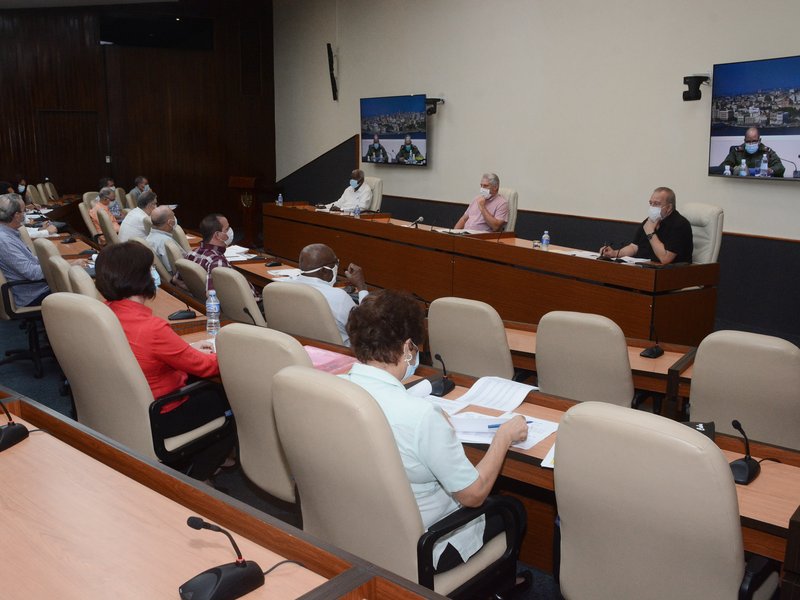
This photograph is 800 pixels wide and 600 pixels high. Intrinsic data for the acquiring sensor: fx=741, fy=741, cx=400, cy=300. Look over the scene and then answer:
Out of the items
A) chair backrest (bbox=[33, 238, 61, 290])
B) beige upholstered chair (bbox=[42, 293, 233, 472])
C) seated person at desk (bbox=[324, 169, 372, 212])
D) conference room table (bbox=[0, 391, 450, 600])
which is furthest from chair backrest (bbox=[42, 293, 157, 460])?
seated person at desk (bbox=[324, 169, 372, 212])

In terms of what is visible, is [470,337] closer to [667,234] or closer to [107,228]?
[667,234]

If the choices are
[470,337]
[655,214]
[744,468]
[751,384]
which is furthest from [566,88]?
[744,468]

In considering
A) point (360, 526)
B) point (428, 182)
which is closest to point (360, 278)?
point (360, 526)

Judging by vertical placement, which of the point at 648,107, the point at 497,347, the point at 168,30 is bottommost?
the point at 497,347

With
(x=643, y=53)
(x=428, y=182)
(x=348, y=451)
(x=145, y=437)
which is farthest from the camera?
(x=428, y=182)

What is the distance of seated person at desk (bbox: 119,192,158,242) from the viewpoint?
23.0 ft

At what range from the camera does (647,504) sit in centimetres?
166

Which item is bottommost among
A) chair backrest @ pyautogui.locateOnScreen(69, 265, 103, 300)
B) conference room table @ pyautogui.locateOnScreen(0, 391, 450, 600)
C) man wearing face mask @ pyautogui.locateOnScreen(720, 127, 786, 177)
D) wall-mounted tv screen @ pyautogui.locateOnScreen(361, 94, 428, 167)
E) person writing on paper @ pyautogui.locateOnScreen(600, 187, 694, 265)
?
conference room table @ pyautogui.locateOnScreen(0, 391, 450, 600)

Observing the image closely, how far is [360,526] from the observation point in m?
1.93

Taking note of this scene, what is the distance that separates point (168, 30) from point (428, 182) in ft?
19.7

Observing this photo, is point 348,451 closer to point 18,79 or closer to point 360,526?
point 360,526

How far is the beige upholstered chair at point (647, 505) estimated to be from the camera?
1585 millimetres

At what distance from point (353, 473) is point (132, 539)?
0.53m

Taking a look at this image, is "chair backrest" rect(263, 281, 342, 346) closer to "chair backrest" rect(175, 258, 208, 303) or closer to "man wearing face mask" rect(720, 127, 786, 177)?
"chair backrest" rect(175, 258, 208, 303)
